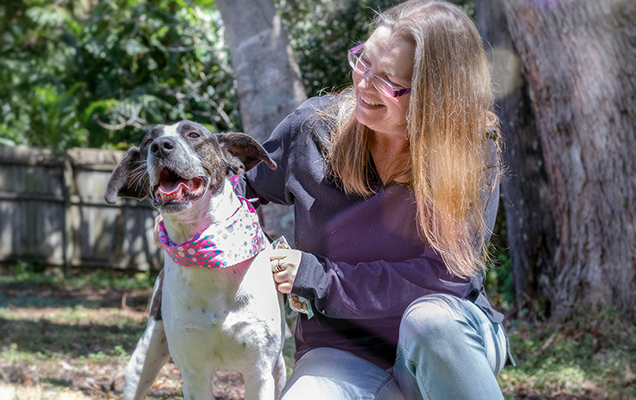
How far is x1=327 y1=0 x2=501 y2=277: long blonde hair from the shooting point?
86.2 inches

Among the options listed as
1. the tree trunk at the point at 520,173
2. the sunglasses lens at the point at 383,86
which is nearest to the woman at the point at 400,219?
the sunglasses lens at the point at 383,86

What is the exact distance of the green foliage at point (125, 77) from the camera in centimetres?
802

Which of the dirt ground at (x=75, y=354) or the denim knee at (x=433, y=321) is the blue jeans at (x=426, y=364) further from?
the dirt ground at (x=75, y=354)

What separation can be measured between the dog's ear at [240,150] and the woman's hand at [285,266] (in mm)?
320

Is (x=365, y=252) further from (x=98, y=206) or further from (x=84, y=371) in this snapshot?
(x=98, y=206)

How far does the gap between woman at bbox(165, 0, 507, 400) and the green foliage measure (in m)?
5.33

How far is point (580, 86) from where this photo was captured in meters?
4.63

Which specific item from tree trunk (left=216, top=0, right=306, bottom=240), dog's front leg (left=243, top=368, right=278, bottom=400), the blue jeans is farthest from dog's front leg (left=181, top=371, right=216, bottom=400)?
tree trunk (left=216, top=0, right=306, bottom=240)

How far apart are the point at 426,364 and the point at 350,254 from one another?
Answer: 523mm

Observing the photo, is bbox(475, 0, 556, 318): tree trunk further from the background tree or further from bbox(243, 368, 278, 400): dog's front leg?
bbox(243, 368, 278, 400): dog's front leg

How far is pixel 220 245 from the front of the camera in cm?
211

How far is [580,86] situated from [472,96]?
9.04 feet

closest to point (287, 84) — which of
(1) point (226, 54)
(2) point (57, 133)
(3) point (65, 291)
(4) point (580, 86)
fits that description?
(4) point (580, 86)

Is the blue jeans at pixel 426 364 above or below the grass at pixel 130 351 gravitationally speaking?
above
